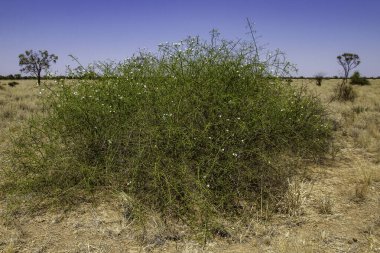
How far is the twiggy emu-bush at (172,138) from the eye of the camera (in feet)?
14.2

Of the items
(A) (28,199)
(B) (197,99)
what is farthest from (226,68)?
(A) (28,199)

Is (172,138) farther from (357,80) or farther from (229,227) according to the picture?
(357,80)

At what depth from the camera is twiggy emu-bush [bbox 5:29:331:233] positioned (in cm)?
434

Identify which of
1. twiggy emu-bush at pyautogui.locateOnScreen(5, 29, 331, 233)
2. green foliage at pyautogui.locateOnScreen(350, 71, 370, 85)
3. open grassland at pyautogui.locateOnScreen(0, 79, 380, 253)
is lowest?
open grassland at pyautogui.locateOnScreen(0, 79, 380, 253)

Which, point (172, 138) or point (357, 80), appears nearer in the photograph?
point (172, 138)

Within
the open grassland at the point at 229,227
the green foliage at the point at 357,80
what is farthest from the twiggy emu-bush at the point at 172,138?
the green foliage at the point at 357,80

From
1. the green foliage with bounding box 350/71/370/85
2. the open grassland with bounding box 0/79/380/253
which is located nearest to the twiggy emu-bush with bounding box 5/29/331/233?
the open grassland with bounding box 0/79/380/253

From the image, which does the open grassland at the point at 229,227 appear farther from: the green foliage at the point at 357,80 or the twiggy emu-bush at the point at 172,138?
the green foliage at the point at 357,80

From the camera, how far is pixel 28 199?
14.5 ft

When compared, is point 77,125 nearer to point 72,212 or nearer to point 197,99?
point 72,212

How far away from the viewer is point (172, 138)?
448cm

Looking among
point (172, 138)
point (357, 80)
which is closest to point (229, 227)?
point (172, 138)

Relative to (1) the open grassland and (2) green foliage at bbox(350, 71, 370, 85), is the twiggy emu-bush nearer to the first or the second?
(1) the open grassland

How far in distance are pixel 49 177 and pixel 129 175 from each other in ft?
3.09
